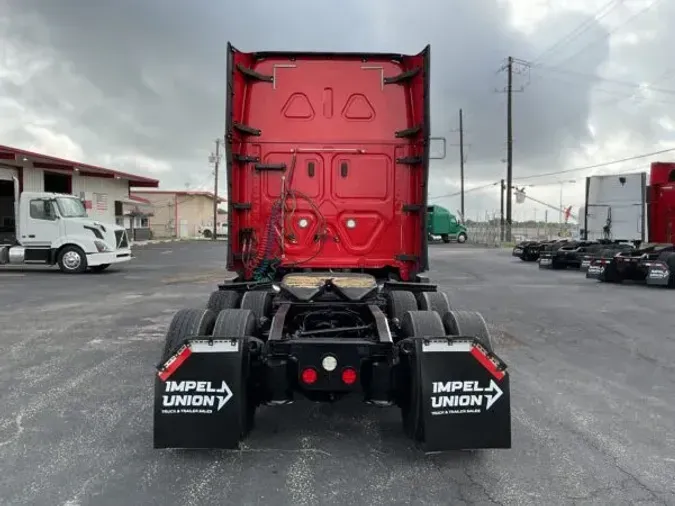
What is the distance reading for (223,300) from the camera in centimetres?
637

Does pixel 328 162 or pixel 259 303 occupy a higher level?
pixel 328 162

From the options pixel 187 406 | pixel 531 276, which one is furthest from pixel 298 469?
pixel 531 276

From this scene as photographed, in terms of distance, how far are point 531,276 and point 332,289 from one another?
1620 centimetres

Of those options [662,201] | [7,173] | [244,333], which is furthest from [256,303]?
[7,173]

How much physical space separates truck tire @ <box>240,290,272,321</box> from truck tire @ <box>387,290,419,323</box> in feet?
3.75

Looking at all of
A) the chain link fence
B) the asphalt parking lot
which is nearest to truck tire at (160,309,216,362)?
the asphalt parking lot

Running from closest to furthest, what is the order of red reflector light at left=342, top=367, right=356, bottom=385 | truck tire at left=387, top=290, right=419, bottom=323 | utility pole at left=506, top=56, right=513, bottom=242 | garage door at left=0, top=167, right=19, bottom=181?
1. red reflector light at left=342, top=367, right=356, bottom=385
2. truck tire at left=387, top=290, right=419, bottom=323
3. garage door at left=0, top=167, right=19, bottom=181
4. utility pole at left=506, top=56, right=513, bottom=242

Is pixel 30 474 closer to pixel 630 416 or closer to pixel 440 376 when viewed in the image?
pixel 440 376

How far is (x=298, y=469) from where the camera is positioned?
4020 mm

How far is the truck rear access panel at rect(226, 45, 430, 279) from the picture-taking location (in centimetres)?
693

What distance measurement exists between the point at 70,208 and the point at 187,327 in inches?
741

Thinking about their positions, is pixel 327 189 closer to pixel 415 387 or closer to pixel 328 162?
pixel 328 162

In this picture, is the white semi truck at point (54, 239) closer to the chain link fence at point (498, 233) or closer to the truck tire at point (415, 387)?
the truck tire at point (415, 387)

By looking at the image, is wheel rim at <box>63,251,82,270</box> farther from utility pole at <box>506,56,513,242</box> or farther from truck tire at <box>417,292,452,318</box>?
utility pole at <box>506,56,513,242</box>
